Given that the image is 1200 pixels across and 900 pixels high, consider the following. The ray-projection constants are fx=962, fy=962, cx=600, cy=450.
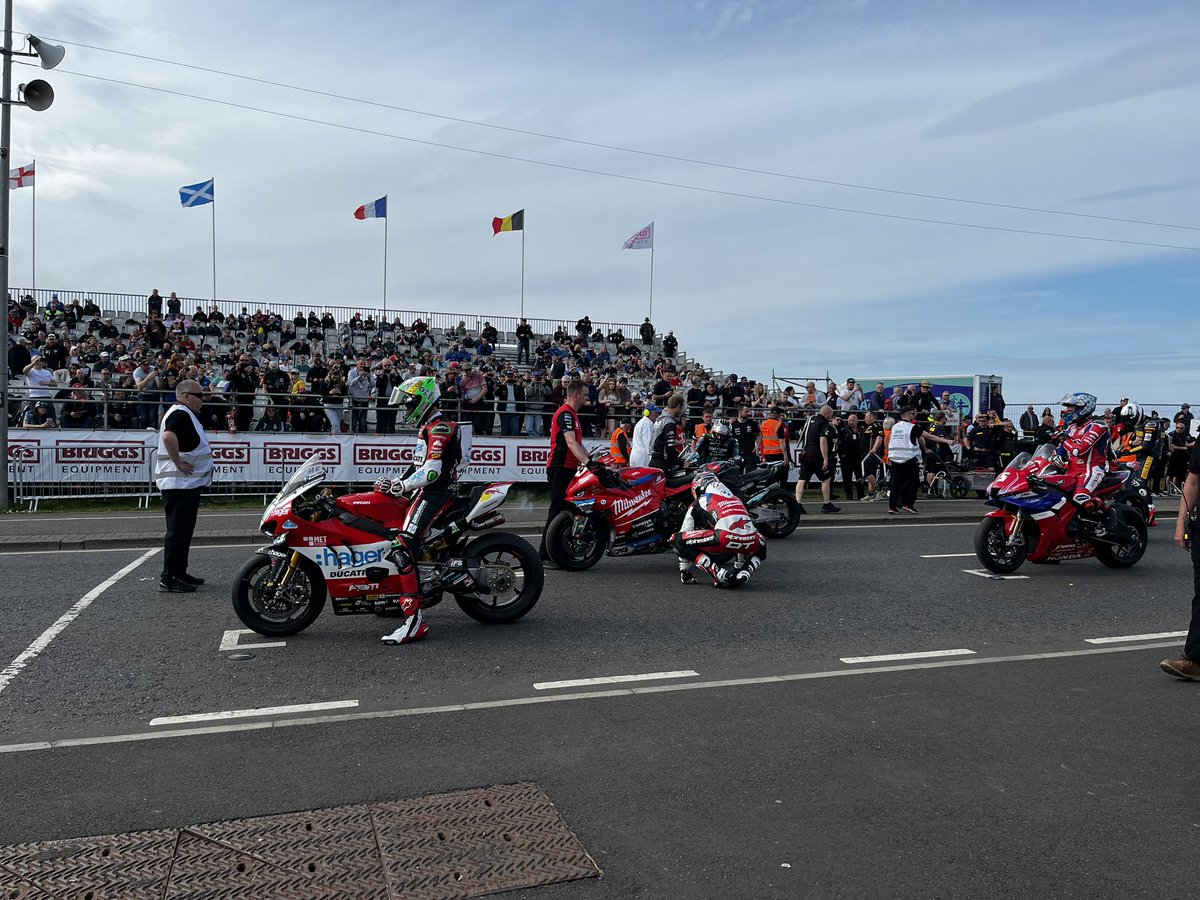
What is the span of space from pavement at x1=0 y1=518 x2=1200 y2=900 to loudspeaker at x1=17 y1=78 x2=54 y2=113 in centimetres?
1033

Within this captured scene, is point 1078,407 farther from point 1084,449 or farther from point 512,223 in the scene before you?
point 512,223

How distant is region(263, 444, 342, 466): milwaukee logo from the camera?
16.2m

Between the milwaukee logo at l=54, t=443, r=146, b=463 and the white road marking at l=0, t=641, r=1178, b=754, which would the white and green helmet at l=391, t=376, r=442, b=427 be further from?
the milwaukee logo at l=54, t=443, r=146, b=463

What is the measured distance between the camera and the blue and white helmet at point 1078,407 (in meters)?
10.8

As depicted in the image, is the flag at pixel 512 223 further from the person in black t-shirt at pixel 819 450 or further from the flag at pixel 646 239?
the person in black t-shirt at pixel 819 450

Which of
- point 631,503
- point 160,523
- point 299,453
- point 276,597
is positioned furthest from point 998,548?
point 299,453

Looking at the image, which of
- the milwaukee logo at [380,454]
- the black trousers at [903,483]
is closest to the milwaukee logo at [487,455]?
the milwaukee logo at [380,454]

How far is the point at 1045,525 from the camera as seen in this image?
10062mm

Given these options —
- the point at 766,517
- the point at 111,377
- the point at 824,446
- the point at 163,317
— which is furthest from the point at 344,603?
the point at 163,317

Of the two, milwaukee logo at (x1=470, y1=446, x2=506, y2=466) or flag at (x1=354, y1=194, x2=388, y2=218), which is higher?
flag at (x1=354, y1=194, x2=388, y2=218)

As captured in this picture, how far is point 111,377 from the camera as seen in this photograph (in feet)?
59.6

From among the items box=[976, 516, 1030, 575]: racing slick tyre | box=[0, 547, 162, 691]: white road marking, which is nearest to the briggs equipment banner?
box=[0, 547, 162, 691]: white road marking

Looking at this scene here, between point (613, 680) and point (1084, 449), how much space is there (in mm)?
6923

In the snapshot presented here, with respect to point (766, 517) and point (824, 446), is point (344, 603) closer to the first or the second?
point (766, 517)
